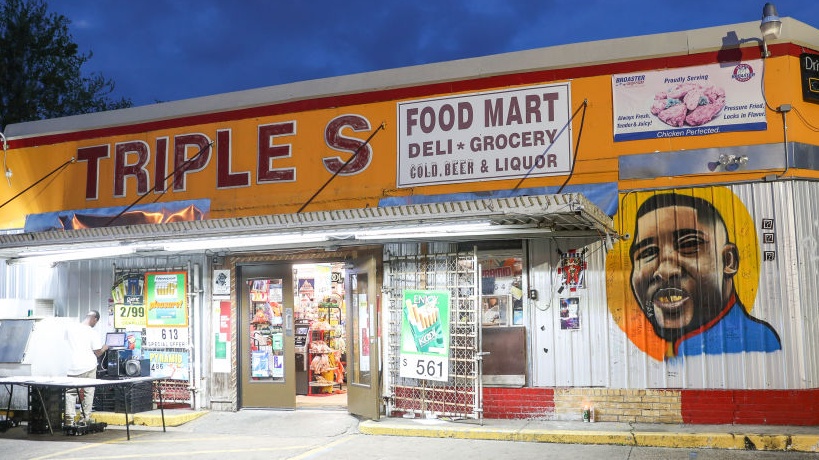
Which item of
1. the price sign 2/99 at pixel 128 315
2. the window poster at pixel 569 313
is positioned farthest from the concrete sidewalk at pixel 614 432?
the price sign 2/99 at pixel 128 315

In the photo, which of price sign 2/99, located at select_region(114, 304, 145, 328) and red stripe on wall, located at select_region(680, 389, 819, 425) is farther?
price sign 2/99, located at select_region(114, 304, 145, 328)

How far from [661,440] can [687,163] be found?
4059 millimetres

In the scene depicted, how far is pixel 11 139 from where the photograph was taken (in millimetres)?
18094

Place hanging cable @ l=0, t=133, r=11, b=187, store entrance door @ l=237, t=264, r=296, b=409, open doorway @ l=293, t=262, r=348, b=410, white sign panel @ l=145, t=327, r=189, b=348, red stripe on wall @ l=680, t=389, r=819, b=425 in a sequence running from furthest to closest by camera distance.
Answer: hanging cable @ l=0, t=133, r=11, b=187
open doorway @ l=293, t=262, r=348, b=410
white sign panel @ l=145, t=327, r=189, b=348
store entrance door @ l=237, t=264, r=296, b=409
red stripe on wall @ l=680, t=389, r=819, b=425

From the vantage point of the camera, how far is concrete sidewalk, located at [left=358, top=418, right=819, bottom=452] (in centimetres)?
1084

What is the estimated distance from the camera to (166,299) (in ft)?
51.0

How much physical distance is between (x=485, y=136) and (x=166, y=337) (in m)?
7.01

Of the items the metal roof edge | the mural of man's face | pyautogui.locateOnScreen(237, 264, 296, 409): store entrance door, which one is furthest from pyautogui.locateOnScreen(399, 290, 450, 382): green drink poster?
the mural of man's face

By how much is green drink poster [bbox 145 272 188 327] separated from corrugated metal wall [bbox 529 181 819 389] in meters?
6.92

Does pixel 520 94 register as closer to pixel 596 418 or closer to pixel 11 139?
pixel 596 418

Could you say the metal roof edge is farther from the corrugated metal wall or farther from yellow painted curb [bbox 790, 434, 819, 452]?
yellow painted curb [bbox 790, 434, 819, 452]

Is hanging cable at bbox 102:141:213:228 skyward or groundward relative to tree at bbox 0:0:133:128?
groundward

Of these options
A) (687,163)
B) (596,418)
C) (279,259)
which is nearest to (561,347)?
(596,418)

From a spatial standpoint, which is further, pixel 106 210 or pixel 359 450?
pixel 106 210
